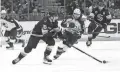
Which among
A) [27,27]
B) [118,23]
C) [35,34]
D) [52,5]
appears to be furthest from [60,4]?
[35,34]

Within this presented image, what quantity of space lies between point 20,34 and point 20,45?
14.0 inches

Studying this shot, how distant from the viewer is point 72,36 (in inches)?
257

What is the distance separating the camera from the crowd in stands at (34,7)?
11.3 meters

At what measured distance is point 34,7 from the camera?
37.5ft

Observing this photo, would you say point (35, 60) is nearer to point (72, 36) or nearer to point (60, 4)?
point (72, 36)

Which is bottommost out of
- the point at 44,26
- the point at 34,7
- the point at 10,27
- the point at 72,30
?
the point at 10,27

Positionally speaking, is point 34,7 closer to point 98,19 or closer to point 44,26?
point 98,19

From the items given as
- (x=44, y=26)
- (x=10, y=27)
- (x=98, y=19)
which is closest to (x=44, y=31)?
A: (x=44, y=26)

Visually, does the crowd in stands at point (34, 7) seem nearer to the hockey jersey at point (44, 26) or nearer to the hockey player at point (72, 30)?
the hockey player at point (72, 30)

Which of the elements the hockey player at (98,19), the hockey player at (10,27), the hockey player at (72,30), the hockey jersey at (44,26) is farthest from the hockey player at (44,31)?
the hockey player at (98,19)

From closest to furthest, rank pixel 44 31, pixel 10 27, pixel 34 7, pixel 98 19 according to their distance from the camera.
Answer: pixel 44 31
pixel 10 27
pixel 98 19
pixel 34 7

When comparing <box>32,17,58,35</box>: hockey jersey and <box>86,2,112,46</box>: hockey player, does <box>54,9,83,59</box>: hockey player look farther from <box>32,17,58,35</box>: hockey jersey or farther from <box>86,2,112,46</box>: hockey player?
<box>86,2,112,46</box>: hockey player

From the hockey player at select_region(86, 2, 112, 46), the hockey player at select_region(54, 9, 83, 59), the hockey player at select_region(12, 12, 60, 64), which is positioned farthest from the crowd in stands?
the hockey player at select_region(12, 12, 60, 64)

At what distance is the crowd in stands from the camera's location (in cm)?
1133
